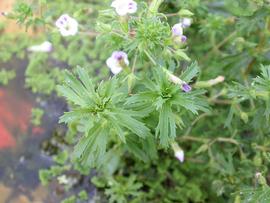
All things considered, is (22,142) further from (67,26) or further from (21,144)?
(67,26)

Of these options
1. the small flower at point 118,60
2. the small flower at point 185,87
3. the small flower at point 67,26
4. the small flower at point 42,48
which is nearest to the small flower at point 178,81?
the small flower at point 185,87

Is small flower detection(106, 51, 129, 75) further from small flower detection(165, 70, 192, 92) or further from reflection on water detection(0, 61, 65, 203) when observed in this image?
reflection on water detection(0, 61, 65, 203)

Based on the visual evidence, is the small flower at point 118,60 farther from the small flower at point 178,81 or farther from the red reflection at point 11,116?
the red reflection at point 11,116

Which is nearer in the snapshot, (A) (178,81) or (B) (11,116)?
(A) (178,81)

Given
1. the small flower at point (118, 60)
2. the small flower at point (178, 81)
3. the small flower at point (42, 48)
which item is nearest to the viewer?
the small flower at point (178, 81)

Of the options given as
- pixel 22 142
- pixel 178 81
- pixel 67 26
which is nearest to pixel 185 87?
pixel 178 81

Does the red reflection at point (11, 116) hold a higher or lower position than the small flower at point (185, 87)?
lower

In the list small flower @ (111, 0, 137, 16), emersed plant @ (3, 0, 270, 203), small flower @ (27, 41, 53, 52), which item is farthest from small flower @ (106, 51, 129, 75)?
small flower @ (27, 41, 53, 52)

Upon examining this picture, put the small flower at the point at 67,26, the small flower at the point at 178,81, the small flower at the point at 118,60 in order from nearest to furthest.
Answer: the small flower at the point at 178,81 < the small flower at the point at 118,60 < the small flower at the point at 67,26
